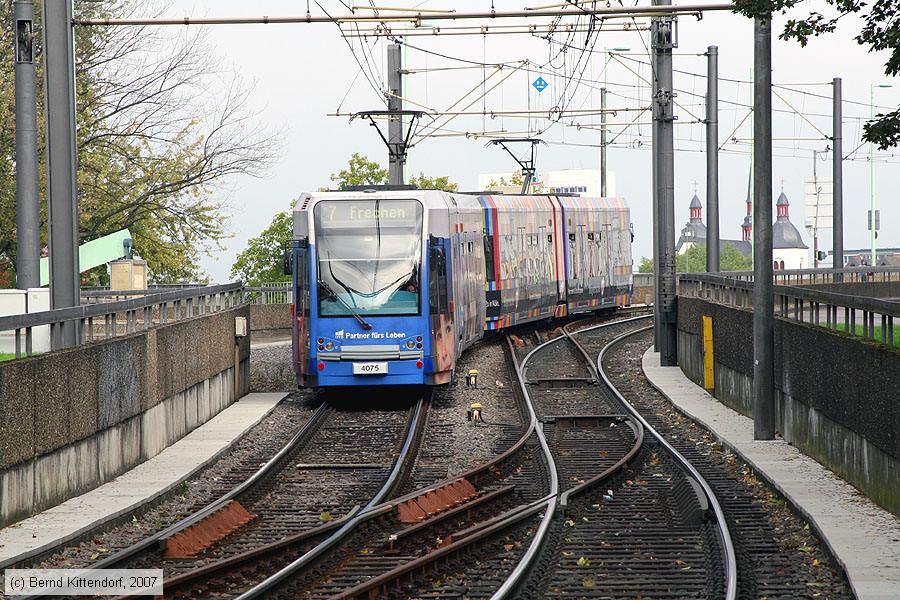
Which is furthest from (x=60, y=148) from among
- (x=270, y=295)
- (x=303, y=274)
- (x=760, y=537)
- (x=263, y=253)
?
(x=263, y=253)

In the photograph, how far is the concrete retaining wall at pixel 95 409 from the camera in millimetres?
13266

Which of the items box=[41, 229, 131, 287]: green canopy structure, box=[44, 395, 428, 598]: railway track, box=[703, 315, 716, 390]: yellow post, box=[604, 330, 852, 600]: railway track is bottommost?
box=[604, 330, 852, 600]: railway track

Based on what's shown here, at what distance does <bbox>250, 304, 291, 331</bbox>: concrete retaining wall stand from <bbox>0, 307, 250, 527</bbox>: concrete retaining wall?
22910mm

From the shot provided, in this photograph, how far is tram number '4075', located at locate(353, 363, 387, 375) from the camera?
908 inches

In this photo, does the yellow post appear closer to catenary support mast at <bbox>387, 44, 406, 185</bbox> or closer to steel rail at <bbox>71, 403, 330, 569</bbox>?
steel rail at <bbox>71, 403, 330, 569</bbox>

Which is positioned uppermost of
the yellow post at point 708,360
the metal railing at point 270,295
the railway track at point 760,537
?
the metal railing at point 270,295

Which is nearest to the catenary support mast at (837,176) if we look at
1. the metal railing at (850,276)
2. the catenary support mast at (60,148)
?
the metal railing at (850,276)

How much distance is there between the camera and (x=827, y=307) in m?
17.4

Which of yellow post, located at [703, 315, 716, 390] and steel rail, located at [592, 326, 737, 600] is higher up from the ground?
yellow post, located at [703, 315, 716, 390]

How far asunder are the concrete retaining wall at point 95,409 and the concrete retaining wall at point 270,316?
22.9 metres

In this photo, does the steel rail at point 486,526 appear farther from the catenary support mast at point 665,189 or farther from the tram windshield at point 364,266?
the catenary support mast at point 665,189

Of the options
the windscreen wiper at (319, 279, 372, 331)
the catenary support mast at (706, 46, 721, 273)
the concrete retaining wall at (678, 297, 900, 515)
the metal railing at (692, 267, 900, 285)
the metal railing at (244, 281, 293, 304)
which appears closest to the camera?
the concrete retaining wall at (678, 297, 900, 515)

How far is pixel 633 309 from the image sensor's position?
181 feet

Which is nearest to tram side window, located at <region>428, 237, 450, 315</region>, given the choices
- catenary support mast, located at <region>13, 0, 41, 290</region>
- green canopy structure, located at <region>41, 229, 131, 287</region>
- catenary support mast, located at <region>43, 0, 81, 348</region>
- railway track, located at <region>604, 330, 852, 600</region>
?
railway track, located at <region>604, 330, 852, 600</region>
